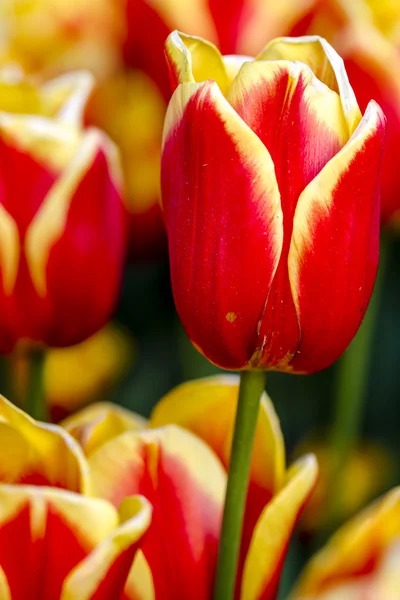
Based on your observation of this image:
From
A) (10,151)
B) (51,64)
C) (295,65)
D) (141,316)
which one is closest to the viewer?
(295,65)

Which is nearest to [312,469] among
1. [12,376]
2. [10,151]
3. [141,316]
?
[10,151]

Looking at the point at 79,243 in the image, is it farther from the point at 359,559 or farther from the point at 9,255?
the point at 359,559

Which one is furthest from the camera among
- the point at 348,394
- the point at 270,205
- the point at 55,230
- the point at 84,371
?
the point at 84,371

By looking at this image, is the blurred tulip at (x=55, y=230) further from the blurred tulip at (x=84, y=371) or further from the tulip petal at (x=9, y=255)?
the blurred tulip at (x=84, y=371)

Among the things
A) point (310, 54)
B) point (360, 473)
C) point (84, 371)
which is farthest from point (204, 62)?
point (360, 473)

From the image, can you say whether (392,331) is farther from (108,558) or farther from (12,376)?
(108,558)
